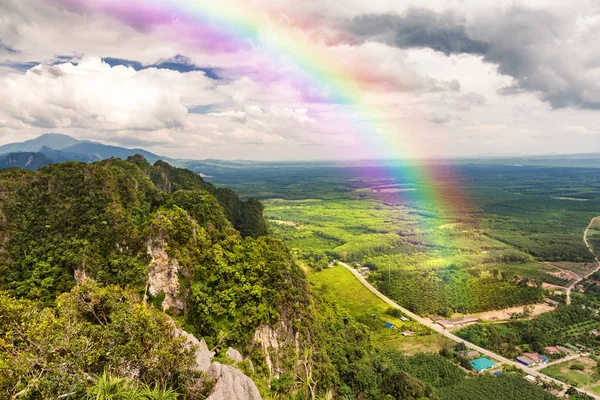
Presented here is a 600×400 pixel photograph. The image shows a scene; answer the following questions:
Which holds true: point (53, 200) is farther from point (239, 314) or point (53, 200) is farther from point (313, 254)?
point (313, 254)

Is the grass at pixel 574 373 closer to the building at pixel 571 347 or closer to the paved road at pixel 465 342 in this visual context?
the paved road at pixel 465 342

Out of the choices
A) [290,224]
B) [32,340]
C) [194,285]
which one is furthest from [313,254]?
[32,340]

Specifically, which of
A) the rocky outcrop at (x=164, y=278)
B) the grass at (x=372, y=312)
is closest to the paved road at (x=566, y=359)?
the grass at (x=372, y=312)

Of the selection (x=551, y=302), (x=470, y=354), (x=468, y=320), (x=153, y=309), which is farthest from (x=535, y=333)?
(x=153, y=309)

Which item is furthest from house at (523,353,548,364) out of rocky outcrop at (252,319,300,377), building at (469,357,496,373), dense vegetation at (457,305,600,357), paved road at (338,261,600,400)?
A: rocky outcrop at (252,319,300,377)

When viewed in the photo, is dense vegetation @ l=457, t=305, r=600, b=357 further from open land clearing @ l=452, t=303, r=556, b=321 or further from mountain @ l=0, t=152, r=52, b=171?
mountain @ l=0, t=152, r=52, b=171

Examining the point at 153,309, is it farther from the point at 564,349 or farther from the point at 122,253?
the point at 564,349
